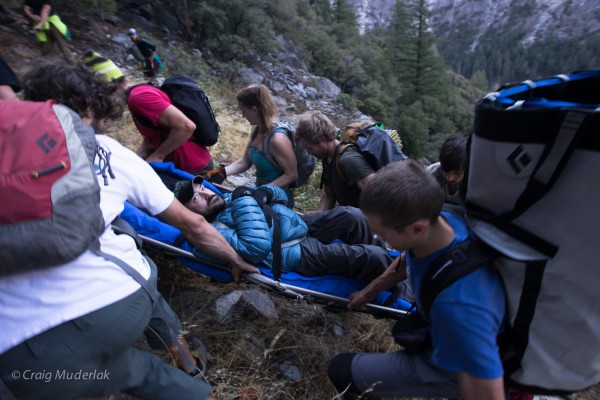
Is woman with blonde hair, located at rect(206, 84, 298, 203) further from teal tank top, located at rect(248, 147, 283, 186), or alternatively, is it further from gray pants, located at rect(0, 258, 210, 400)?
gray pants, located at rect(0, 258, 210, 400)

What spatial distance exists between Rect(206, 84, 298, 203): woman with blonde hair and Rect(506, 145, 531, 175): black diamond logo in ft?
7.80

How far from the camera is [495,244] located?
4.45 feet

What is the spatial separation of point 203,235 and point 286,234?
→ 657 mm

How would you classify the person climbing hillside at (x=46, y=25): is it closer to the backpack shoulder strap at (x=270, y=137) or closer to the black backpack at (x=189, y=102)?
the black backpack at (x=189, y=102)

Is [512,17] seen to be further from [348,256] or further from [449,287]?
[449,287]

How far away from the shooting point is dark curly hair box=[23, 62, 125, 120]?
1.77 metres

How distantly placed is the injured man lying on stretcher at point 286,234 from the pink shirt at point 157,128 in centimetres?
64

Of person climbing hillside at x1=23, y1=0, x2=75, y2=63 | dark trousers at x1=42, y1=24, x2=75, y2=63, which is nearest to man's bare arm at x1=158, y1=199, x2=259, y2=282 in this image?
person climbing hillside at x1=23, y1=0, x2=75, y2=63

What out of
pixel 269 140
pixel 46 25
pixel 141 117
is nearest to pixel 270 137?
pixel 269 140

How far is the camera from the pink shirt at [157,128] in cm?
301

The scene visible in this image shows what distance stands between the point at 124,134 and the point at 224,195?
13.2 ft

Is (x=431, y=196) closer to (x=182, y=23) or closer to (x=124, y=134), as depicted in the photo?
(x=124, y=134)

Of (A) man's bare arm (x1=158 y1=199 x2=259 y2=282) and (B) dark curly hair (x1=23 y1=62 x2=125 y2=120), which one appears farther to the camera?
(A) man's bare arm (x1=158 y1=199 x2=259 y2=282)

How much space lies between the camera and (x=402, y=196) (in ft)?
4.65
